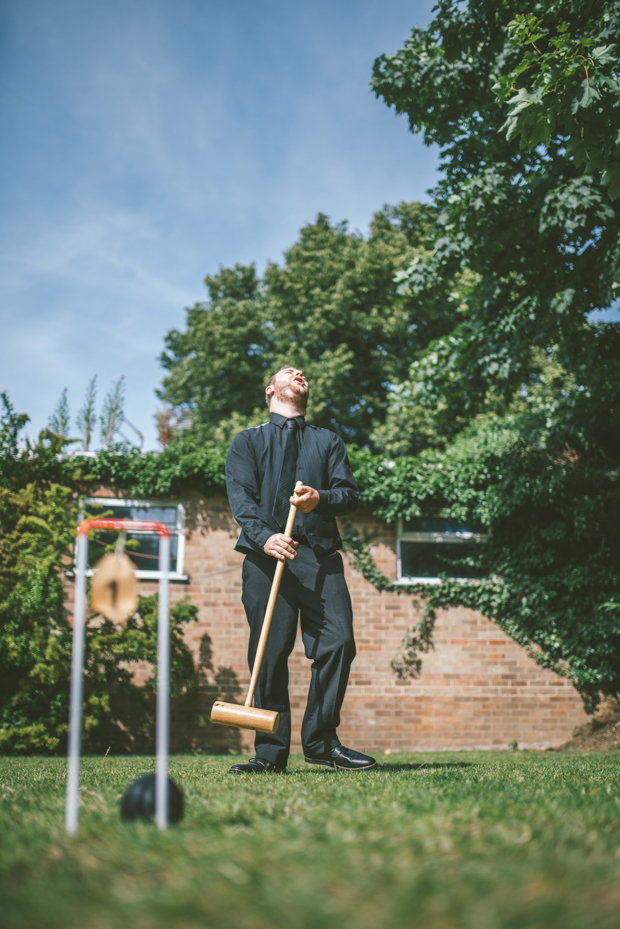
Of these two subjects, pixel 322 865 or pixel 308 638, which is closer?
pixel 322 865

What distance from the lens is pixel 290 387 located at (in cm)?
403

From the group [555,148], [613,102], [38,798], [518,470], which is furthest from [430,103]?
[38,798]

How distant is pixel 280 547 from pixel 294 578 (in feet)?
1.11

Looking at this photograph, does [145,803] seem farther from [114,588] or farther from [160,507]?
[160,507]

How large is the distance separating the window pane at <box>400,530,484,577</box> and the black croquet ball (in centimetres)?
809

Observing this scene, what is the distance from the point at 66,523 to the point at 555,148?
739 cm

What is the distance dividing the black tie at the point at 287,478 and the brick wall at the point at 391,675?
5.56 m

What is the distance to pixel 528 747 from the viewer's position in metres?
9.09

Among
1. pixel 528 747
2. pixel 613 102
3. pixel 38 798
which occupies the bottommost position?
pixel 528 747

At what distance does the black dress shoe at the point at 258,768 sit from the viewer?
3.26m

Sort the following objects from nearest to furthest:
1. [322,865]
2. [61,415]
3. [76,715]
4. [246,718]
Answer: [322,865] → [76,715] → [246,718] → [61,415]

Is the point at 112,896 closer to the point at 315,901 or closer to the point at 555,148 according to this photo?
the point at 315,901

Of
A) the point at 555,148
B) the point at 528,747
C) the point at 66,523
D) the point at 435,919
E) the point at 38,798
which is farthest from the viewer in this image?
the point at 528,747

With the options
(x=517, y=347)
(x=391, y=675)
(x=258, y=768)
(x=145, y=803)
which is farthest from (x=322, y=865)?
(x=391, y=675)
